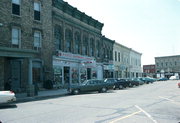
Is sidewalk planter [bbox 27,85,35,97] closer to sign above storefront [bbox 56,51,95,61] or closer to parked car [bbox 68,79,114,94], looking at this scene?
parked car [bbox 68,79,114,94]

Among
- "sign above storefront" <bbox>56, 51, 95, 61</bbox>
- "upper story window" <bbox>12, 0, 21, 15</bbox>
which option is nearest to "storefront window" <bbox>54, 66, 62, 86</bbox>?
"sign above storefront" <bbox>56, 51, 95, 61</bbox>

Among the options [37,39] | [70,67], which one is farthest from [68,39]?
[37,39]

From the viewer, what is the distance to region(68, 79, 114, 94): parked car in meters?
22.9

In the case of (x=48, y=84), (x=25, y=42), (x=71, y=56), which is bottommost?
(x=48, y=84)

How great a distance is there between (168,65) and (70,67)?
239 ft

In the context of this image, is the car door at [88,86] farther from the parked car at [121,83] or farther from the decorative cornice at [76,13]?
the decorative cornice at [76,13]

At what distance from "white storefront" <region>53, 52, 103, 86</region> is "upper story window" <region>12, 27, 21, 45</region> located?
5.98 m

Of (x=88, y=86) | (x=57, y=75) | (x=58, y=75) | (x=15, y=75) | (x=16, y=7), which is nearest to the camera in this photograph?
(x=15, y=75)

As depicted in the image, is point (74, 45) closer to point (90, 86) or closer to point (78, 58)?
point (78, 58)

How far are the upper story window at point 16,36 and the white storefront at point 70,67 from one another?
5.98m

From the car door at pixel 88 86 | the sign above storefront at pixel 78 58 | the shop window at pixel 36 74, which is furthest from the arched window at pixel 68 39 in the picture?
the car door at pixel 88 86

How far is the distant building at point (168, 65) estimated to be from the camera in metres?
93.6

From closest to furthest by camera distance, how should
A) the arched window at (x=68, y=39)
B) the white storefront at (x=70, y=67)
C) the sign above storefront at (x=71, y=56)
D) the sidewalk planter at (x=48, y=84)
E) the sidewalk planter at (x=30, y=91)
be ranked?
the sidewalk planter at (x=30, y=91) < the sidewalk planter at (x=48, y=84) < the sign above storefront at (x=71, y=56) < the white storefront at (x=70, y=67) < the arched window at (x=68, y=39)

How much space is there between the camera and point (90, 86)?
79.7ft
